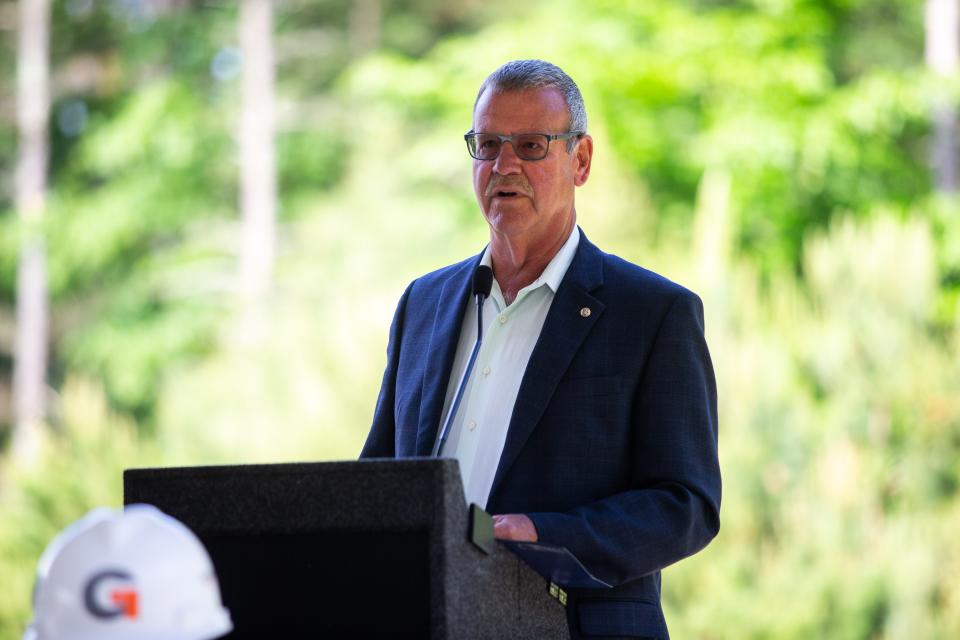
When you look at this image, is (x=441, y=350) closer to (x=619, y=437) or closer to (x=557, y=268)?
(x=557, y=268)

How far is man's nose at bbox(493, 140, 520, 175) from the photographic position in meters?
2.58

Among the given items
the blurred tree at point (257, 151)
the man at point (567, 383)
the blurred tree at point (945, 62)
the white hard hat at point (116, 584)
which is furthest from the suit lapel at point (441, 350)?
the blurred tree at point (257, 151)

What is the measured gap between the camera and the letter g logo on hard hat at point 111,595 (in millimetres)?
1613

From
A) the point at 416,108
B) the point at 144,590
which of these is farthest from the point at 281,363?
the point at 144,590

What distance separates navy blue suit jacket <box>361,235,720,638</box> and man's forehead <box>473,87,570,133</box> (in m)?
0.27

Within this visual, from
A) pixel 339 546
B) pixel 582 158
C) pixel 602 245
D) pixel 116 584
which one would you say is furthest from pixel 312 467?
pixel 602 245

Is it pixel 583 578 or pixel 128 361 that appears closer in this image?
pixel 583 578

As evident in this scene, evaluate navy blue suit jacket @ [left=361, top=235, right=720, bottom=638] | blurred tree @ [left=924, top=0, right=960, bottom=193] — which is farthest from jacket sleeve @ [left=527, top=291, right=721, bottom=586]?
blurred tree @ [left=924, top=0, right=960, bottom=193]

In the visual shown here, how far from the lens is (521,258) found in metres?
2.71

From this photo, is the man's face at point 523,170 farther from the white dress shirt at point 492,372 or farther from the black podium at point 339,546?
the black podium at point 339,546

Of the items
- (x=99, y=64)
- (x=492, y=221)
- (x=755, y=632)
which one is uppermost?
(x=99, y=64)

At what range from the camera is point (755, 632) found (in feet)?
24.8

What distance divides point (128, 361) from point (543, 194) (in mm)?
17192

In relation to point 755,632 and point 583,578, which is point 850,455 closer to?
point 755,632
